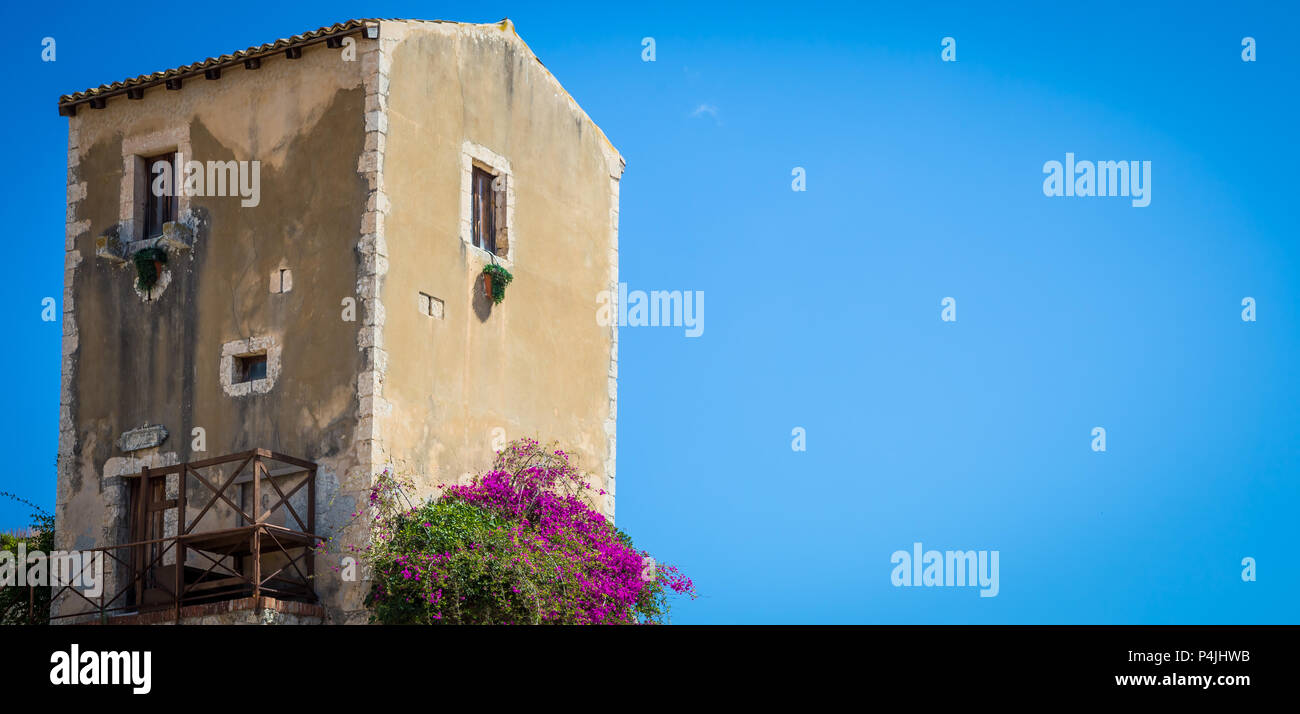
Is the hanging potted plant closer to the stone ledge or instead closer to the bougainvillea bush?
the bougainvillea bush

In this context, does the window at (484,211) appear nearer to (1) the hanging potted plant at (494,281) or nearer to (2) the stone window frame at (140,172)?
(1) the hanging potted plant at (494,281)

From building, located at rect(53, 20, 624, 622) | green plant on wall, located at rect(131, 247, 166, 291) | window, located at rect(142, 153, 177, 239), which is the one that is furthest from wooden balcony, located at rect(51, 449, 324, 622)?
window, located at rect(142, 153, 177, 239)

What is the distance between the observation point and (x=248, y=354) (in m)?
24.8

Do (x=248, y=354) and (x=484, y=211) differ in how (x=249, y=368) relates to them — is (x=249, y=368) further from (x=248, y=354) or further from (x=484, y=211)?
(x=484, y=211)

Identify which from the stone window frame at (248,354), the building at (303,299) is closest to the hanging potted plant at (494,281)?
the building at (303,299)

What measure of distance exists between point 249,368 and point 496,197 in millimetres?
4487

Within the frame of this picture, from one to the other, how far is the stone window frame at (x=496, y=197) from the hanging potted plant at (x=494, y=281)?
0.29 m

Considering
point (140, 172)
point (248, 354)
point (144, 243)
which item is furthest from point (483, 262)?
point (140, 172)

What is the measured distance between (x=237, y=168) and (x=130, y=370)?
10.9 feet

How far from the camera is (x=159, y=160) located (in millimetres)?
26609
